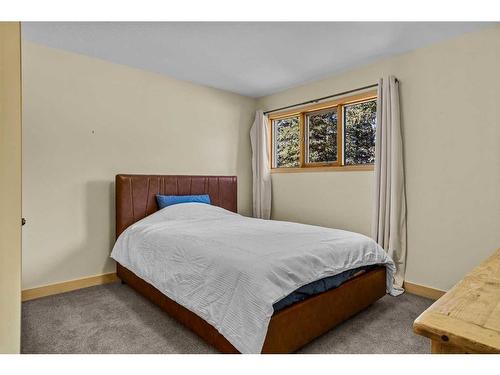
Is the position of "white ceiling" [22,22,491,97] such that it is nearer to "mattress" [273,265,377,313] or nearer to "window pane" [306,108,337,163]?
"window pane" [306,108,337,163]

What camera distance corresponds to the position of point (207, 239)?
2.20 meters

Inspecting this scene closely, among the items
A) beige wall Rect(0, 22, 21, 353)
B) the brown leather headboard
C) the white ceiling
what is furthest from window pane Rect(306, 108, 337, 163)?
beige wall Rect(0, 22, 21, 353)

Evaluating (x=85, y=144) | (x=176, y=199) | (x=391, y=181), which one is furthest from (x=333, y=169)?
(x=85, y=144)

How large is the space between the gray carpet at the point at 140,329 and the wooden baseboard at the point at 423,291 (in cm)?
10

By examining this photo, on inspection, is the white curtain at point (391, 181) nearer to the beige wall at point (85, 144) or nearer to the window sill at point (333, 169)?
the window sill at point (333, 169)

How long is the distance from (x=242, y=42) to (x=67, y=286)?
2.85 metres

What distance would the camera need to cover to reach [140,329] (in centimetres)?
207

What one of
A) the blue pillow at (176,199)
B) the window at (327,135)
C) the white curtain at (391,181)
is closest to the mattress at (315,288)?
the white curtain at (391,181)

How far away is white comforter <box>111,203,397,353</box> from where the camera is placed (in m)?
1.54


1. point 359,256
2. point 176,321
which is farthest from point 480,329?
point 176,321

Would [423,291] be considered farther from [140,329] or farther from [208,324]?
[140,329]

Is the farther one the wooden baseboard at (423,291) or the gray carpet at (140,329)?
the wooden baseboard at (423,291)

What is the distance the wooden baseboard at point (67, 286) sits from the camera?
263 centimetres

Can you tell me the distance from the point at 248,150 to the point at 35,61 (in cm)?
267
